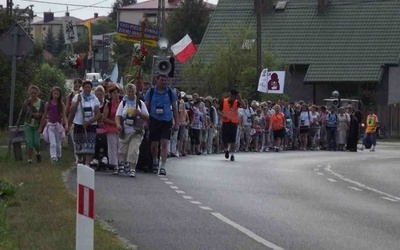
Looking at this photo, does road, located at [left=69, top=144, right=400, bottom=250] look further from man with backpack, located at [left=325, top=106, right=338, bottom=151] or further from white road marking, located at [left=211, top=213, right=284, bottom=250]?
man with backpack, located at [left=325, top=106, right=338, bottom=151]

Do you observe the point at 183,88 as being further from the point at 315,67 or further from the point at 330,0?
the point at 330,0

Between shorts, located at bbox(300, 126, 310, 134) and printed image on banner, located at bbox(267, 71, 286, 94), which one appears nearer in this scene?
shorts, located at bbox(300, 126, 310, 134)

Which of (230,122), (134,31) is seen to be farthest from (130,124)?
(230,122)

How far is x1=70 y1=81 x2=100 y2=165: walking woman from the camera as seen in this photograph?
2178 centimetres

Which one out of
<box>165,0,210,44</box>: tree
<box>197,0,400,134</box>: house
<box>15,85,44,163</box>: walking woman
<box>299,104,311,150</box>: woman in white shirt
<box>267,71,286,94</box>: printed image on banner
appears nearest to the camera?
<box>15,85,44,163</box>: walking woman

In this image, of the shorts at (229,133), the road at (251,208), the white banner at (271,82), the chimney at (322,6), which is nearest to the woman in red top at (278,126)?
the white banner at (271,82)

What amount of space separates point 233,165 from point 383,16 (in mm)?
48589

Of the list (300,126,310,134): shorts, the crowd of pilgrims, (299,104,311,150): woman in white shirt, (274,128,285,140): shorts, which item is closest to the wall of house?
the crowd of pilgrims

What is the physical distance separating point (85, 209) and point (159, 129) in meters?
13.8

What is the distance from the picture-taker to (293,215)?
15.7 metres

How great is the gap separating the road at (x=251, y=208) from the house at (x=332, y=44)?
4502 cm

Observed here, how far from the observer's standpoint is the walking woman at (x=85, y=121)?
21781 mm

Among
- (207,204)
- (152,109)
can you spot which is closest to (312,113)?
(152,109)

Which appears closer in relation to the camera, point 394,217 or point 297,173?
point 394,217
